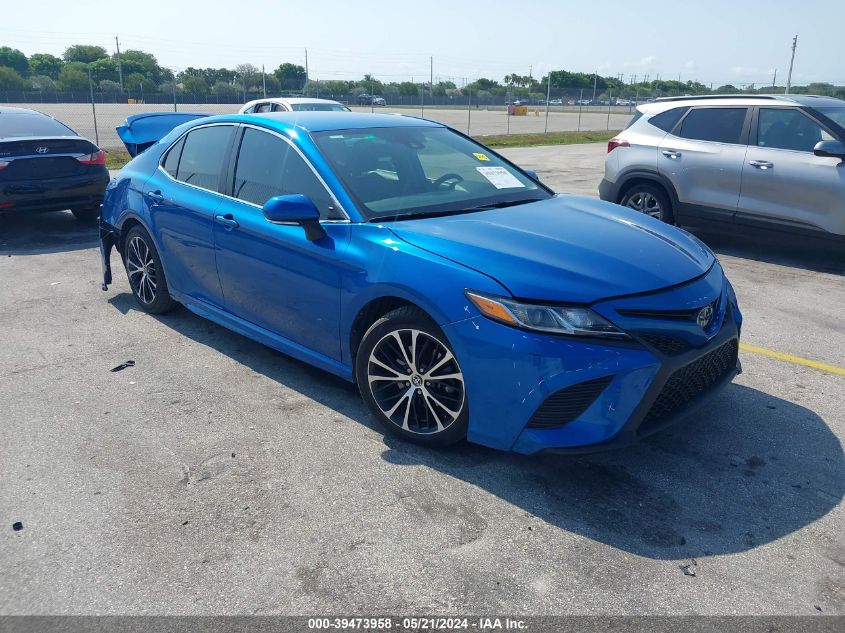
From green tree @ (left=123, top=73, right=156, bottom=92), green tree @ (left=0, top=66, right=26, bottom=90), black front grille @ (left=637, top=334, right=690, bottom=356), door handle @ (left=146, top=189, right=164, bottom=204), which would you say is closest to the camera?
black front grille @ (left=637, top=334, right=690, bottom=356)

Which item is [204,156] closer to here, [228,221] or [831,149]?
[228,221]

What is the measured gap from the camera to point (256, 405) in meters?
4.25

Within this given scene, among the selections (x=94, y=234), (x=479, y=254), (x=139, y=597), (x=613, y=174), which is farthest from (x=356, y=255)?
(x=94, y=234)

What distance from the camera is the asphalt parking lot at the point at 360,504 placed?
2.69m

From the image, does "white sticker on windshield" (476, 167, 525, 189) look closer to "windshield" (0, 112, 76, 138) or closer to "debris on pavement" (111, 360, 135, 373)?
"debris on pavement" (111, 360, 135, 373)

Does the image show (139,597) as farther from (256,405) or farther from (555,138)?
(555,138)

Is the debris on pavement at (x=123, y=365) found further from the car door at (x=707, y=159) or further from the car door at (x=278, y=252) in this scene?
the car door at (x=707, y=159)

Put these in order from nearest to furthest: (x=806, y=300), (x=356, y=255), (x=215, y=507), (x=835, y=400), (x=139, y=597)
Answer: (x=139, y=597)
(x=215, y=507)
(x=356, y=255)
(x=835, y=400)
(x=806, y=300)

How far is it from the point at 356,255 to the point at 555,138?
25.1m

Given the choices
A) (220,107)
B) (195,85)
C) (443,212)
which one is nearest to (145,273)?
(443,212)

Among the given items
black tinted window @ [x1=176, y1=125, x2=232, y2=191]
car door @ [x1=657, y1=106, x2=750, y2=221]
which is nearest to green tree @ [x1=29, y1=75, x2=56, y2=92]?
car door @ [x1=657, y1=106, x2=750, y2=221]

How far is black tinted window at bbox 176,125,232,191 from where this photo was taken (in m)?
4.87

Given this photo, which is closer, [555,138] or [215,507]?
[215,507]

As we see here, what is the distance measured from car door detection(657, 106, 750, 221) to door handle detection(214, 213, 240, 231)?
18.8ft
